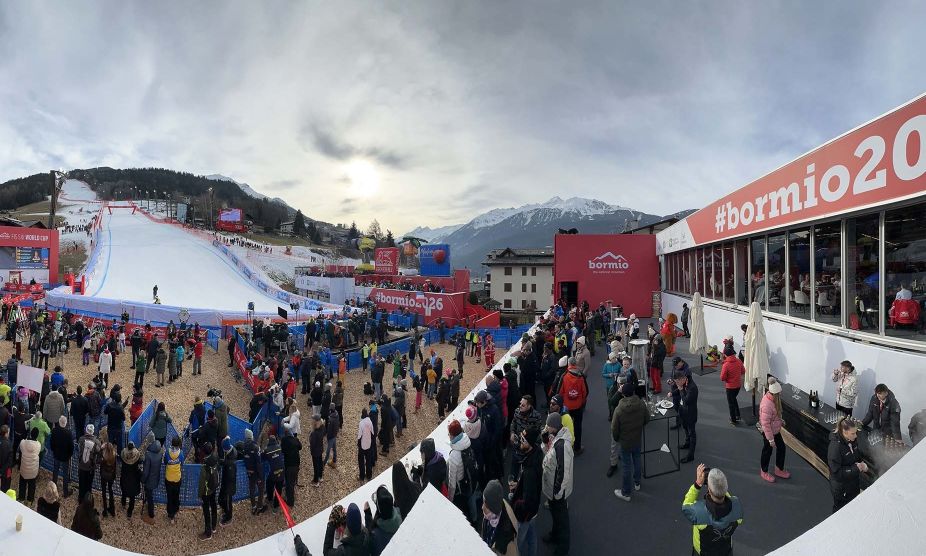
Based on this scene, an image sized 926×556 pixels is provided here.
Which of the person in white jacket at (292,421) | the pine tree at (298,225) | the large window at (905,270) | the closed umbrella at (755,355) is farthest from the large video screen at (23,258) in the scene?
the pine tree at (298,225)

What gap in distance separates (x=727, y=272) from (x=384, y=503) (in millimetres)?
11623

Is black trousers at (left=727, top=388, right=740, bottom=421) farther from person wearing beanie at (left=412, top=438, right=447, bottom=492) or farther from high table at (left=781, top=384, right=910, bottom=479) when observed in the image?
person wearing beanie at (left=412, top=438, right=447, bottom=492)

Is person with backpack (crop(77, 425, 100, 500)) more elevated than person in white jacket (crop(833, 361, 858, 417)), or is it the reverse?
person in white jacket (crop(833, 361, 858, 417))

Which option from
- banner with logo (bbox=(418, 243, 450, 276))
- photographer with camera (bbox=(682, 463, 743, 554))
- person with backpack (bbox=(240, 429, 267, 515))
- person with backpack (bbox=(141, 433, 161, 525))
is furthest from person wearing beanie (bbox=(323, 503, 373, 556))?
banner with logo (bbox=(418, 243, 450, 276))

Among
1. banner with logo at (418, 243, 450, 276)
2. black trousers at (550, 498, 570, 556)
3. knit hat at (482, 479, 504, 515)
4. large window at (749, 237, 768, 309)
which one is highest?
banner with logo at (418, 243, 450, 276)

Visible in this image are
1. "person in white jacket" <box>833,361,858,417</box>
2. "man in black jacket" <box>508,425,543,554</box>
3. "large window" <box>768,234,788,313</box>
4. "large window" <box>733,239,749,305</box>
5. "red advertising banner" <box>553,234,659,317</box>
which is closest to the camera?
"man in black jacket" <box>508,425,543,554</box>

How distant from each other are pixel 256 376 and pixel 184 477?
18.6 feet

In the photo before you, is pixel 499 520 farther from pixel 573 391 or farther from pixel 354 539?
pixel 573 391

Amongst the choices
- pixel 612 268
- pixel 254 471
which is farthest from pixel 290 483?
pixel 612 268

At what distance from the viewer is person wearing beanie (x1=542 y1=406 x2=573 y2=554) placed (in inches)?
165

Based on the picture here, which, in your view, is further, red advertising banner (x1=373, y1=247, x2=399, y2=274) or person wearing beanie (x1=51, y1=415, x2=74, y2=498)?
red advertising banner (x1=373, y1=247, x2=399, y2=274)

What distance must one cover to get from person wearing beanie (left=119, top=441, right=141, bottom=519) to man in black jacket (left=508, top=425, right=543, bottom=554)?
685 centimetres

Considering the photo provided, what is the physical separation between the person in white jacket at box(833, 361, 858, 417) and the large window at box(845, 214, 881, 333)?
101 cm

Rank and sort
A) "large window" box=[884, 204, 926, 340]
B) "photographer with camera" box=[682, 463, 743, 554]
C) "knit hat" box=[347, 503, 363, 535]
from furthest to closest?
"large window" box=[884, 204, 926, 340], "knit hat" box=[347, 503, 363, 535], "photographer with camera" box=[682, 463, 743, 554]
